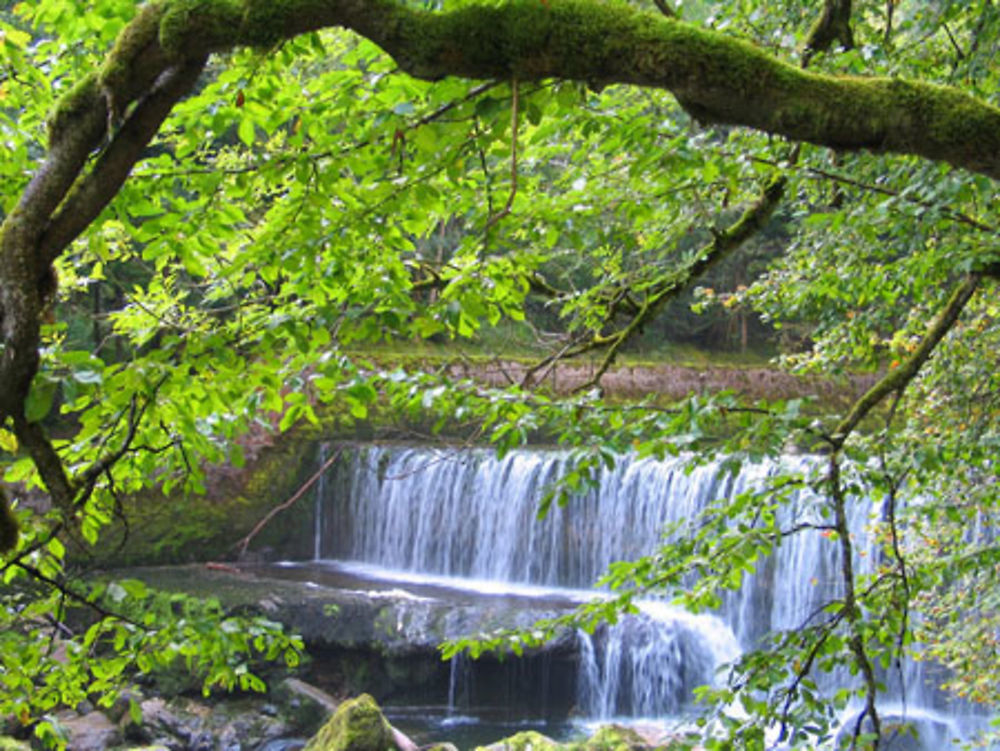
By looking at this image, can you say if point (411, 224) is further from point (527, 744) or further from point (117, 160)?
point (527, 744)

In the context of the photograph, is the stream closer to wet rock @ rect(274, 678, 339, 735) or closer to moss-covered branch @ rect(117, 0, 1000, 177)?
wet rock @ rect(274, 678, 339, 735)

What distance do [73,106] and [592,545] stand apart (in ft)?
38.4

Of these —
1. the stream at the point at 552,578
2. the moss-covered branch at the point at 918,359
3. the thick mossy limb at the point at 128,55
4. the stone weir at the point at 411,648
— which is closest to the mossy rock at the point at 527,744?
the stream at the point at 552,578

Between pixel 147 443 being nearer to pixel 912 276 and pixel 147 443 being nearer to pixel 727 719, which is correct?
pixel 727 719

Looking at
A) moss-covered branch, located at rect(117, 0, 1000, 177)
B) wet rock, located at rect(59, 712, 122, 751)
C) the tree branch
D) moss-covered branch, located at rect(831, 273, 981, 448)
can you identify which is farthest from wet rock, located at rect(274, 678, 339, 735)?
moss-covered branch, located at rect(117, 0, 1000, 177)

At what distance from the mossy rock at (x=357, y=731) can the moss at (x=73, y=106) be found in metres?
6.83

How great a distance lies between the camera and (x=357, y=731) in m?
7.76

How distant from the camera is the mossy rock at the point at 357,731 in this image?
25.2ft

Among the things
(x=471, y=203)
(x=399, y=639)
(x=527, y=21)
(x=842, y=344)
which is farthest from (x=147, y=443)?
(x=399, y=639)

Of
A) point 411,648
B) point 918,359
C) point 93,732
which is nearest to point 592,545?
point 411,648

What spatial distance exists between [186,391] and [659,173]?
4.58ft

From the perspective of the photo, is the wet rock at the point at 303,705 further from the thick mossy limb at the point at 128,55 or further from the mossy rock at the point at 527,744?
the thick mossy limb at the point at 128,55

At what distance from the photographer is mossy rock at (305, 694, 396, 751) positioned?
7.70 metres

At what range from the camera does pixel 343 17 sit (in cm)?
162
